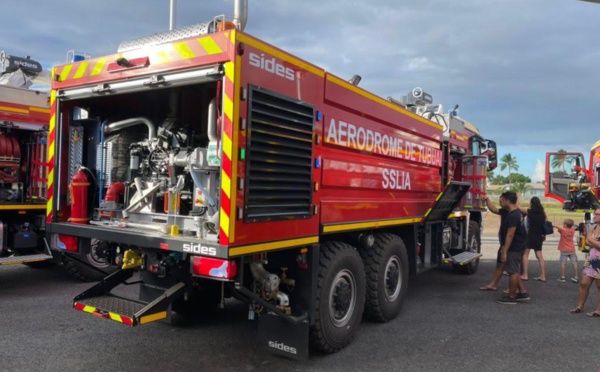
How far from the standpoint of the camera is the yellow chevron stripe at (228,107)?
3477mm

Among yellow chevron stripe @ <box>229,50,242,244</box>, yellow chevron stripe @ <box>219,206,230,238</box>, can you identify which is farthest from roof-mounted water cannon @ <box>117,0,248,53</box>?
yellow chevron stripe @ <box>219,206,230,238</box>

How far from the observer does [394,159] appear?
6.10 m

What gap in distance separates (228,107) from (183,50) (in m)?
0.77

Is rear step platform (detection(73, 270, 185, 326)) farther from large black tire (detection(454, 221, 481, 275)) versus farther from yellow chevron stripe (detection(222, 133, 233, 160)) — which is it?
large black tire (detection(454, 221, 481, 275))

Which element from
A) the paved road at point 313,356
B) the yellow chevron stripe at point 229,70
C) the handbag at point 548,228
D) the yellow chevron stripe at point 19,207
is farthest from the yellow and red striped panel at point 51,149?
the handbag at point 548,228

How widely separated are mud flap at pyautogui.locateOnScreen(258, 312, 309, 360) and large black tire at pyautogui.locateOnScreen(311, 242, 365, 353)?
0.25m

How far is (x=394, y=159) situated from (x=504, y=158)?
298ft

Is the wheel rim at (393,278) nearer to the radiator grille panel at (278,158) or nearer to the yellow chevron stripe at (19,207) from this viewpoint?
the radiator grille panel at (278,158)

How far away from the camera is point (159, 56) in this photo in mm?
3994

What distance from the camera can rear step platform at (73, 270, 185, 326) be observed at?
379 centimetres

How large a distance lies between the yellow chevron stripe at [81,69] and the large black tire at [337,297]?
294 cm

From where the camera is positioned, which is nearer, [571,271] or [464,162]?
[464,162]

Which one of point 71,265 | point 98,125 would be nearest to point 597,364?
point 98,125

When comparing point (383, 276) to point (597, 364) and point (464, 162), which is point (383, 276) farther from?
point (464, 162)
